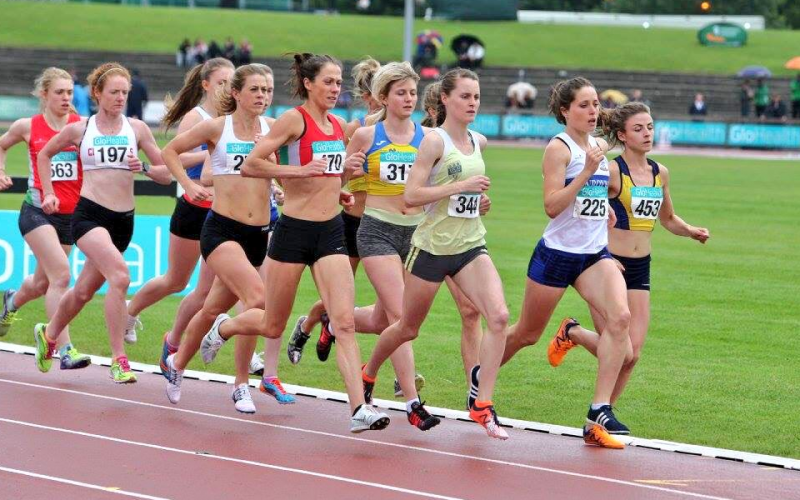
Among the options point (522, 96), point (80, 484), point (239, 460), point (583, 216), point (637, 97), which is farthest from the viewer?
point (522, 96)

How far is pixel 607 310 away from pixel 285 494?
2.33m

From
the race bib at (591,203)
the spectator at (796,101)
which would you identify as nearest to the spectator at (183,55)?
the spectator at (796,101)

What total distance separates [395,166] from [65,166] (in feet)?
10.1

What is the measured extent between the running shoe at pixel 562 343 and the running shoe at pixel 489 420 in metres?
1.31

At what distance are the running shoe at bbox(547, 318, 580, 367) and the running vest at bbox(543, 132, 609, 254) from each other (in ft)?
3.25

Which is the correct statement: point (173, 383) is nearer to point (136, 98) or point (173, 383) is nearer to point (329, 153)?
point (329, 153)


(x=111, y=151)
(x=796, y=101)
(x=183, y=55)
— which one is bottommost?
(x=796, y=101)

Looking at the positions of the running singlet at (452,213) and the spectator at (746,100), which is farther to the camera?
the spectator at (746,100)

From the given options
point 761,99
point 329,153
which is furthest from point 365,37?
point 329,153

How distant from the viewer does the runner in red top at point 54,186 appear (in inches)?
428

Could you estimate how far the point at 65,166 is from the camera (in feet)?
36.3

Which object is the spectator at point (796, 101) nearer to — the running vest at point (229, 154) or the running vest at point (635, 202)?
→ the running vest at point (635, 202)

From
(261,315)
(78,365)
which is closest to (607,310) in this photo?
(261,315)

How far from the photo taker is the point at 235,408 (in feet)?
31.0
